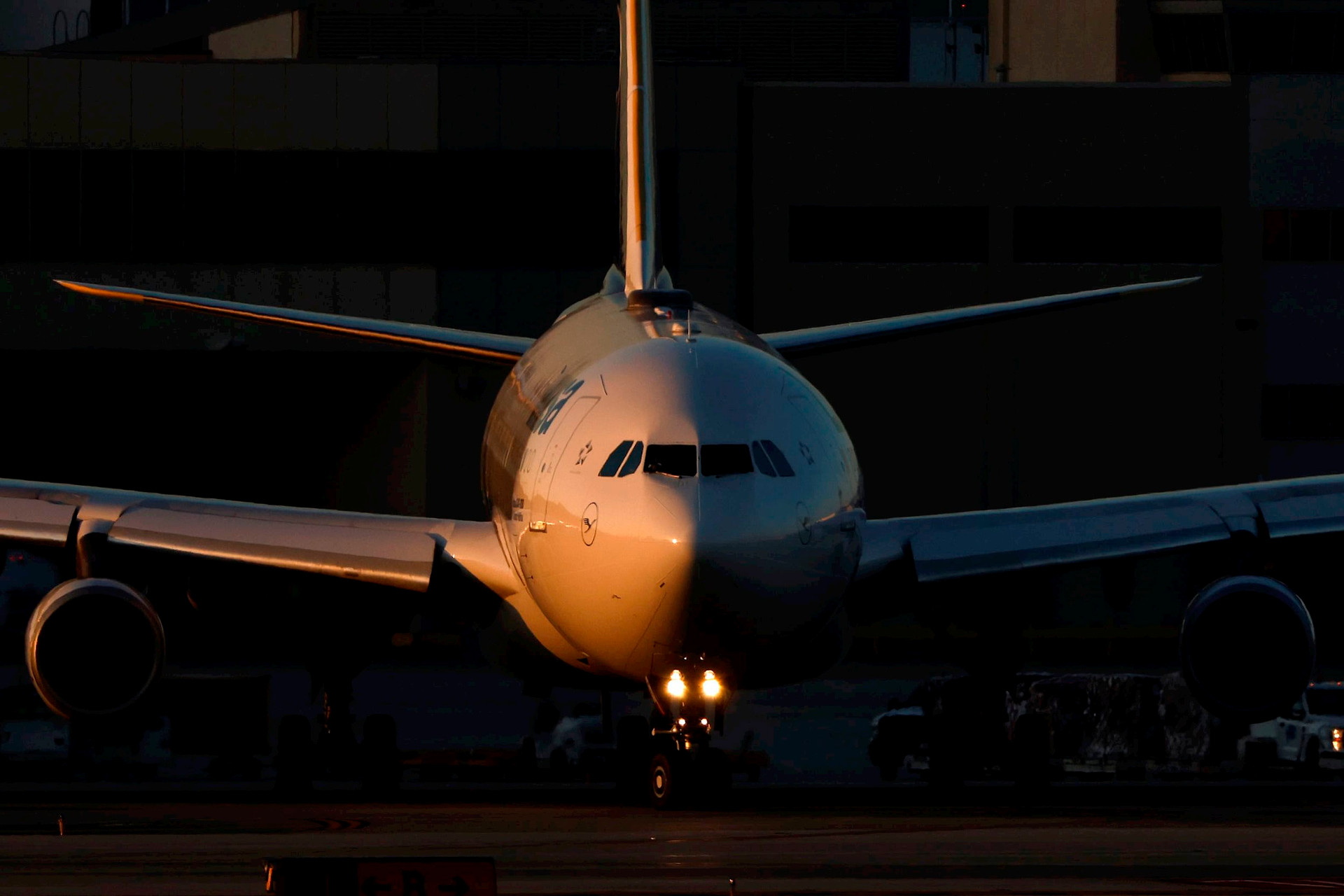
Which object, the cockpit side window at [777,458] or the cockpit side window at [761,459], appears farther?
the cockpit side window at [777,458]

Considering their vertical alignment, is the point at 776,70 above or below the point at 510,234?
above

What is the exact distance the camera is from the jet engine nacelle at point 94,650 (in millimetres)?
22875

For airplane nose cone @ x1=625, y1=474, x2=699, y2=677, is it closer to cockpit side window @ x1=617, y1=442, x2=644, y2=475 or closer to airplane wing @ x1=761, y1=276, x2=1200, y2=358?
cockpit side window @ x1=617, y1=442, x2=644, y2=475

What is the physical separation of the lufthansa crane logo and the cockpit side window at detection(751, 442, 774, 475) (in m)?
1.54

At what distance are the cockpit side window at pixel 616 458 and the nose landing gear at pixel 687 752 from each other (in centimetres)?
216

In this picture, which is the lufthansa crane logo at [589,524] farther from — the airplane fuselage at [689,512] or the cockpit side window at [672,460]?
the cockpit side window at [672,460]

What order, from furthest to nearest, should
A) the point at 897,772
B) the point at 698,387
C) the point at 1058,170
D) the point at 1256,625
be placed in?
the point at 1058,170, the point at 897,772, the point at 1256,625, the point at 698,387

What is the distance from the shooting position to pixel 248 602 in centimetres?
2730

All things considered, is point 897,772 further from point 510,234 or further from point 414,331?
point 510,234

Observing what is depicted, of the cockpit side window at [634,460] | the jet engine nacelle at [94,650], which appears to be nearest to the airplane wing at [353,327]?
the jet engine nacelle at [94,650]

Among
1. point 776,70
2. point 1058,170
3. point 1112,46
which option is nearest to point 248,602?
point 1058,170

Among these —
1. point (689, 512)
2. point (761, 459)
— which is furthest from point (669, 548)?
point (761, 459)

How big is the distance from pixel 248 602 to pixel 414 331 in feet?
13.2

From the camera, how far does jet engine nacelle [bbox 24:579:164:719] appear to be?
901 inches
